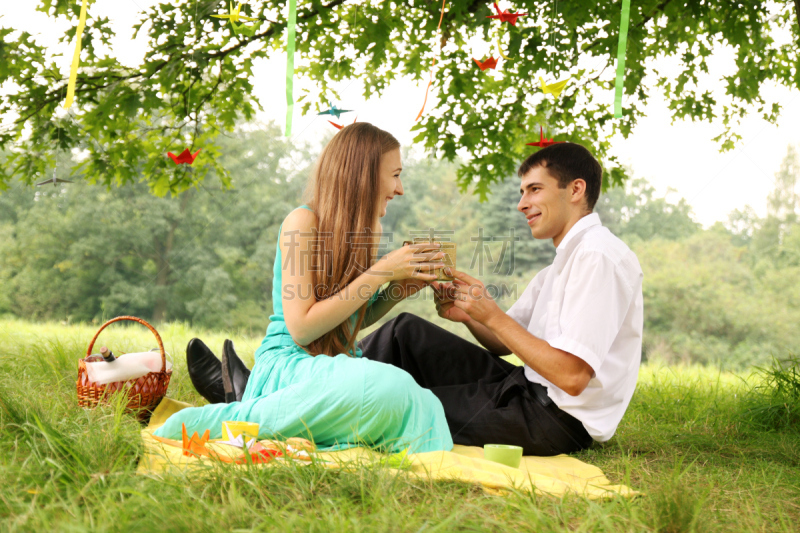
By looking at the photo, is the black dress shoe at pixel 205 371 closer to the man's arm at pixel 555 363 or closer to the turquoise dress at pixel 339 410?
the turquoise dress at pixel 339 410

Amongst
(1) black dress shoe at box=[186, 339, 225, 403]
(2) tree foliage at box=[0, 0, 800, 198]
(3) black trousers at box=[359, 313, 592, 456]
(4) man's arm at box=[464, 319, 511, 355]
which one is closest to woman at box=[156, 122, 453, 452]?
(3) black trousers at box=[359, 313, 592, 456]

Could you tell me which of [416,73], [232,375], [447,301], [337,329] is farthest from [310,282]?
[416,73]

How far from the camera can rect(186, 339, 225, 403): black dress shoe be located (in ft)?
10.4

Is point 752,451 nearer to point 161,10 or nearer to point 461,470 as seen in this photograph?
point 461,470

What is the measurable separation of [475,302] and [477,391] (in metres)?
0.51

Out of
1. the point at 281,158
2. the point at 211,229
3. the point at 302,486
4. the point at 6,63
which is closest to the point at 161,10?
the point at 6,63

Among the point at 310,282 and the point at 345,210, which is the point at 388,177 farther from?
the point at 310,282

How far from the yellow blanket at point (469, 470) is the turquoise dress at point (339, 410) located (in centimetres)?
12

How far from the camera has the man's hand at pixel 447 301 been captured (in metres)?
2.60

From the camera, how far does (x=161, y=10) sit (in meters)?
3.99

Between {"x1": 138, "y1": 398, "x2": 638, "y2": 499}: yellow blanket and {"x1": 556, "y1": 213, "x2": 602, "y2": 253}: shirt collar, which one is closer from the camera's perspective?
{"x1": 138, "y1": 398, "x2": 638, "y2": 499}: yellow blanket

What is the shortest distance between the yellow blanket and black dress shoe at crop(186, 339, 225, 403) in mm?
851

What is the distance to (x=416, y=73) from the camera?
503cm

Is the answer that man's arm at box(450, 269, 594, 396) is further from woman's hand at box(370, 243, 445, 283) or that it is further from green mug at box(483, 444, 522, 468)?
green mug at box(483, 444, 522, 468)
